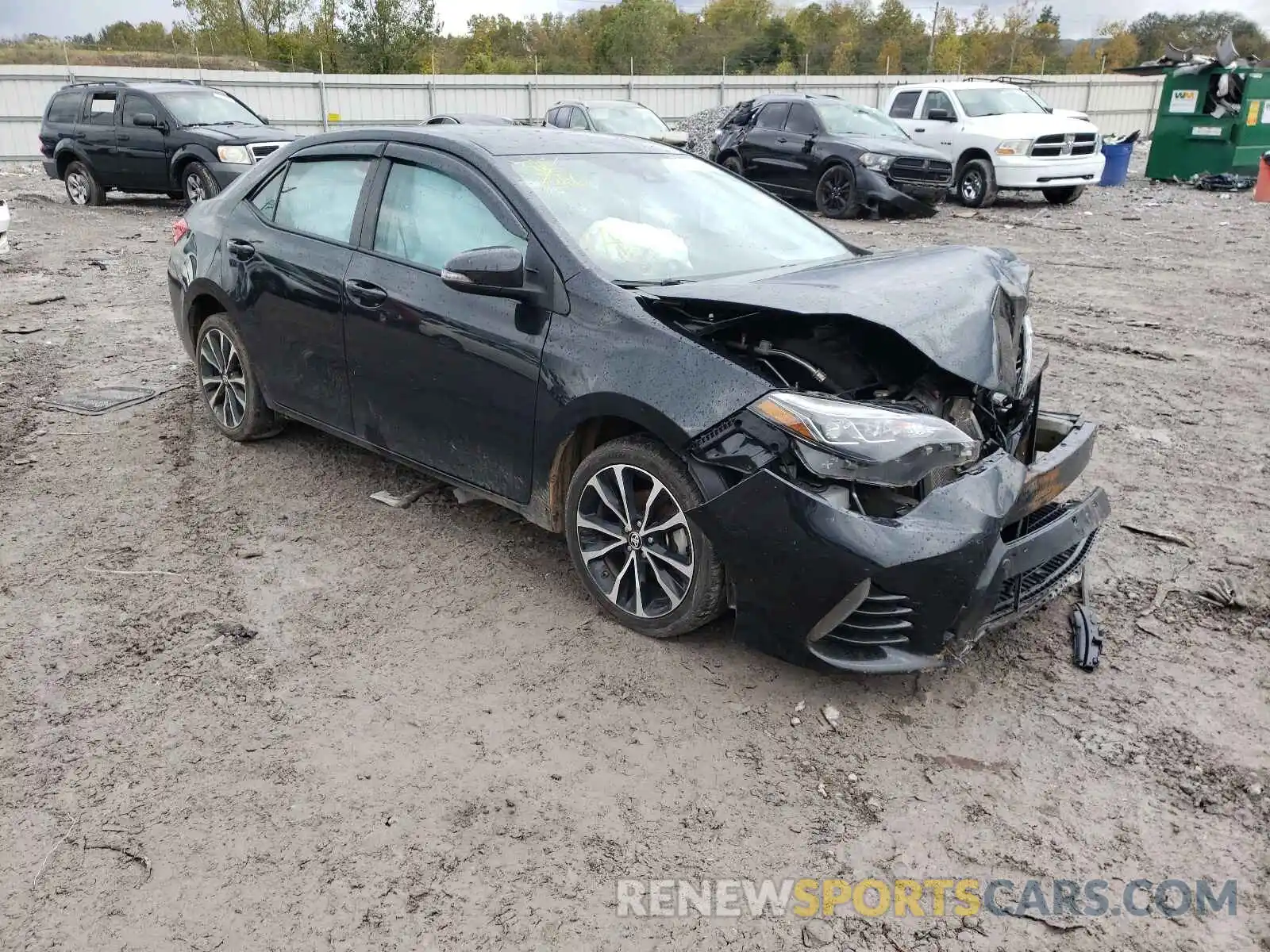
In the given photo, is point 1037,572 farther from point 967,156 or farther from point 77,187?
point 77,187

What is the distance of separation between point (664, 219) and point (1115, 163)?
18.1m

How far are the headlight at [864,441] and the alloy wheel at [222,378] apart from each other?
3.41 metres

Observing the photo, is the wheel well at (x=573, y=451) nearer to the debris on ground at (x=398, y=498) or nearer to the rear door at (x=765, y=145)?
the debris on ground at (x=398, y=498)

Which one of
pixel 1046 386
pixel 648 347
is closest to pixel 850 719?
pixel 648 347

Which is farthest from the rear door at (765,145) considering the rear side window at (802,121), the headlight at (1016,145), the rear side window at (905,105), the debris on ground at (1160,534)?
the debris on ground at (1160,534)

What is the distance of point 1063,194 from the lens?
→ 16656 mm

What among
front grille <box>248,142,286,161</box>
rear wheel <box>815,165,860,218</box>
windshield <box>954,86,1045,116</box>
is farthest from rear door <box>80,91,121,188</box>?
windshield <box>954,86,1045,116</box>

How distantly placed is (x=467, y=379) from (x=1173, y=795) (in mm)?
2758

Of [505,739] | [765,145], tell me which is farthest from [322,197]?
[765,145]

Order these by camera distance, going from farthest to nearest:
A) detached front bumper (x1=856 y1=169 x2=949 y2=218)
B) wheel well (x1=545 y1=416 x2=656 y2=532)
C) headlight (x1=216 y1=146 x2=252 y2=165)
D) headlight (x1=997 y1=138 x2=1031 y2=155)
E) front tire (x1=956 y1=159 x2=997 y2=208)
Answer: front tire (x1=956 y1=159 x2=997 y2=208) < headlight (x1=997 y1=138 x2=1031 y2=155) < detached front bumper (x1=856 y1=169 x2=949 y2=218) < headlight (x1=216 y1=146 x2=252 y2=165) < wheel well (x1=545 y1=416 x2=656 y2=532)

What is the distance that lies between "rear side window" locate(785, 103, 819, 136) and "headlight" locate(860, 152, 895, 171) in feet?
3.73

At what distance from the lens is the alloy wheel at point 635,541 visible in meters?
3.42

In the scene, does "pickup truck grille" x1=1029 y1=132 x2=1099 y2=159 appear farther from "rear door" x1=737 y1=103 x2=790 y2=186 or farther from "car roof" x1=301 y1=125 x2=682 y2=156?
"car roof" x1=301 y1=125 x2=682 y2=156

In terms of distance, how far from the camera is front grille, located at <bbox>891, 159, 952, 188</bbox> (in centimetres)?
1437
